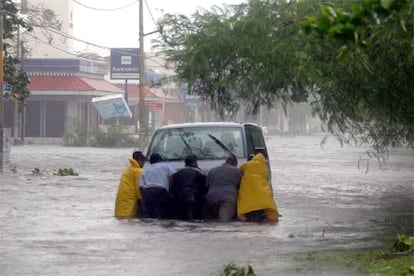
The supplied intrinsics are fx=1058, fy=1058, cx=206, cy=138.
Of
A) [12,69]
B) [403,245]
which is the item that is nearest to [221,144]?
[403,245]

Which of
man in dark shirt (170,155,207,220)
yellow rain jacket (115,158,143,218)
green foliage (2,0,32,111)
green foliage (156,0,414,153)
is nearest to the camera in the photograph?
green foliage (156,0,414,153)

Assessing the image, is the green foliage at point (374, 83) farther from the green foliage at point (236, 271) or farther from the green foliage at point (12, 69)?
the green foliage at point (12, 69)

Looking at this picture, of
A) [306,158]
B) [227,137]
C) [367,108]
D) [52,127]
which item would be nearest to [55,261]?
[367,108]

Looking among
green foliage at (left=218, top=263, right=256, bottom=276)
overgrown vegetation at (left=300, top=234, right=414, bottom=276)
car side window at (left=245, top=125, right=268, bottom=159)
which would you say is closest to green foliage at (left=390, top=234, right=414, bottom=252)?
overgrown vegetation at (left=300, top=234, right=414, bottom=276)

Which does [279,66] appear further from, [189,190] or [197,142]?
[197,142]

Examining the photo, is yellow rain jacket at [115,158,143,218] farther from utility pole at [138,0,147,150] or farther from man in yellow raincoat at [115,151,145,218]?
utility pole at [138,0,147,150]

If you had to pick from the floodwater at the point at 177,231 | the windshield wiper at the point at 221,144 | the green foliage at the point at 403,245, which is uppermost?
the windshield wiper at the point at 221,144

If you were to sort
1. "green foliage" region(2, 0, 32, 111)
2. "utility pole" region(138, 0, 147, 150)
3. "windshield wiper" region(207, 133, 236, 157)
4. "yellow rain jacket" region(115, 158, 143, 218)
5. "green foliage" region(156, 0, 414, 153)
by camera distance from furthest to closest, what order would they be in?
"utility pole" region(138, 0, 147, 150), "green foliage" region(2, 0, 32, 111), "windshield wiper" region(207, 133, 236, 157), "yellow rain jacket" region(115, 158, 143, 218), "green foliage" region(156, 0, 414, 153)

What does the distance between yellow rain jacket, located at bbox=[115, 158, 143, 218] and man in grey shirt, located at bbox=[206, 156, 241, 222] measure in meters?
1.39

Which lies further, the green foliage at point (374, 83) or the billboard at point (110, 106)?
the billboard at point (110, 106)

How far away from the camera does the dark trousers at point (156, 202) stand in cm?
1759

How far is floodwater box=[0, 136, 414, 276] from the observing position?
40.9 ft

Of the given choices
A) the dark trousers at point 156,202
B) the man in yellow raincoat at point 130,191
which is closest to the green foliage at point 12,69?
the man in yellow raincoat at point 130,191

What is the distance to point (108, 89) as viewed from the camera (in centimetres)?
7181
